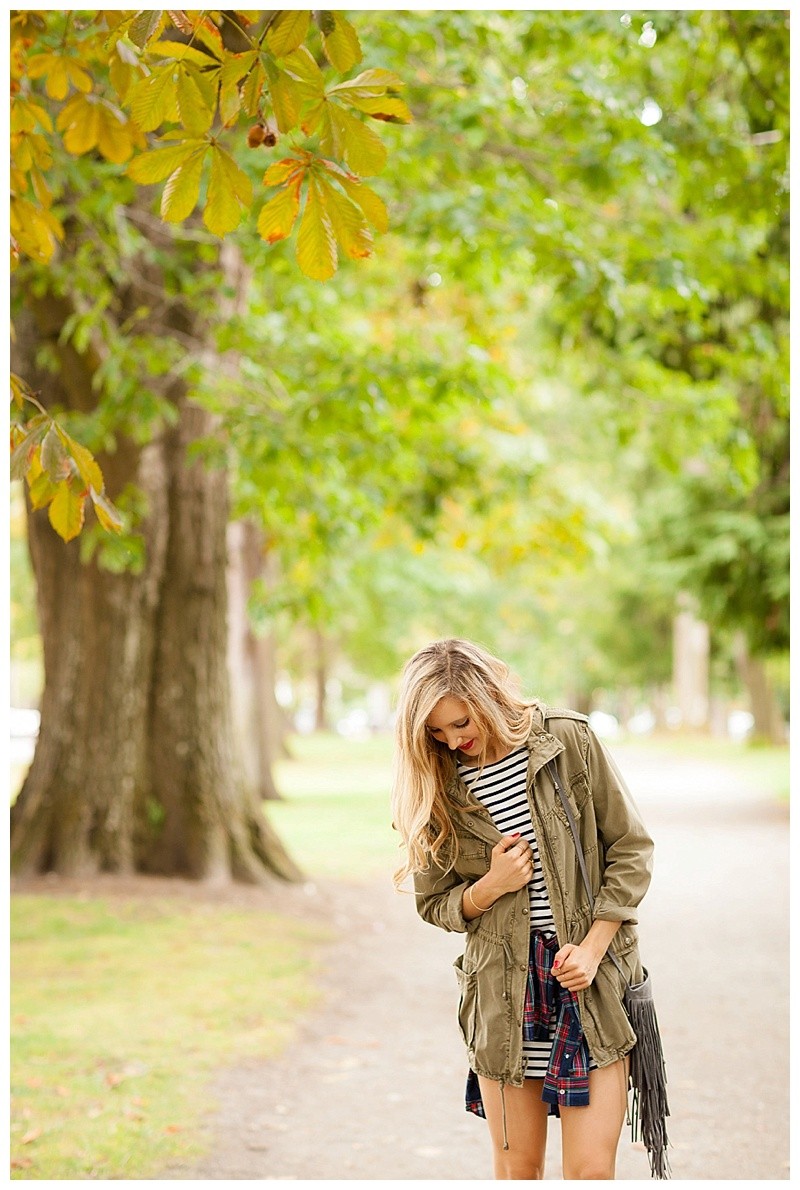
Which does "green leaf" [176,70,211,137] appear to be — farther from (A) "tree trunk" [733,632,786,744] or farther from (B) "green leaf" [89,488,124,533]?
(A) "tree trunk" [733,632,786,744]

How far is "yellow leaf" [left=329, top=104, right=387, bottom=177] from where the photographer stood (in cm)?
256

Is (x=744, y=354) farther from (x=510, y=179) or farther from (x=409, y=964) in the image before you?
(x=409, y=964)

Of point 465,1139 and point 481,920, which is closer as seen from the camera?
point 481,920

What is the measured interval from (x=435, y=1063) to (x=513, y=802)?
3696mm

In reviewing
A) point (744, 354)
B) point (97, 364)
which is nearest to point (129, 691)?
point (97, 364)

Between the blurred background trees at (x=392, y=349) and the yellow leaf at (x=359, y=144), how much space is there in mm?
1952

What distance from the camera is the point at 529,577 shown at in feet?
66.8

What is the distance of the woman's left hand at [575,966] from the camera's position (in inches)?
111

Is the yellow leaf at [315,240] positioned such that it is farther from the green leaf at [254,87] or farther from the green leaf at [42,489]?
the green leaf at [42,489]

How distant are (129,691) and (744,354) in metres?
5.30

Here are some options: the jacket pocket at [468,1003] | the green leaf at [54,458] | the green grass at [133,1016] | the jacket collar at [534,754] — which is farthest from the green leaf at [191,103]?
the green grass at [133,1016]

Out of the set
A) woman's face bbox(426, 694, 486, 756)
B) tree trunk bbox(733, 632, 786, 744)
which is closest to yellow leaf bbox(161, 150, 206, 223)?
woman's face bbox(426, 694, 486, 756)

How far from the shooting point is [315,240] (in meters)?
2.61

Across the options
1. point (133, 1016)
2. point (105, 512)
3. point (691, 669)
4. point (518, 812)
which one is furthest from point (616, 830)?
point (691, 669)
